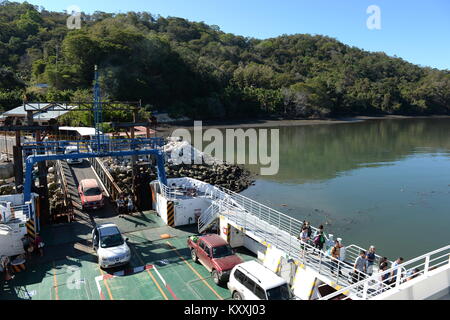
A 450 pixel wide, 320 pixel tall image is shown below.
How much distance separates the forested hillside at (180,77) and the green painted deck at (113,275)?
4927cm

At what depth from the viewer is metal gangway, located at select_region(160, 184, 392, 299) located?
10627 millimetres

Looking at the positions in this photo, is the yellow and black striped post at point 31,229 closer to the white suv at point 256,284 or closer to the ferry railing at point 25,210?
the ferry railing at point 25,210

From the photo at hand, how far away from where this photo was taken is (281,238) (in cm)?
1362

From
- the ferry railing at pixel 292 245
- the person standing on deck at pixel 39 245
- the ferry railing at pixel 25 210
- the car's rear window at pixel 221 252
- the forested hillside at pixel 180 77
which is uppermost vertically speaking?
the forested hillside at pixel 180 77

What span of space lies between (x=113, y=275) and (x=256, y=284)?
6129mm

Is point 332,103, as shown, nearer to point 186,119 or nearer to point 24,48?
point 186,119

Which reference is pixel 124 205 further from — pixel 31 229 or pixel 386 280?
pixel 386 280

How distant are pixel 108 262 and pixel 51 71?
66.1 meters

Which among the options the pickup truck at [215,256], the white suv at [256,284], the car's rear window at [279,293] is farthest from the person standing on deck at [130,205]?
the car's rear window at [279,293]

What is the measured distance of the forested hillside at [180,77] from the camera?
2884 inches

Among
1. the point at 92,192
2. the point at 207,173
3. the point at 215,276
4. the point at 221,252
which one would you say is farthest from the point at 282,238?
the point at 207,173

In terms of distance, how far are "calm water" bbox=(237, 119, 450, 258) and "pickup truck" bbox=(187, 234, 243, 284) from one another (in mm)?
10850

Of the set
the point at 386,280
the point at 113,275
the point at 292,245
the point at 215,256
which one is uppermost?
the point at 386,280

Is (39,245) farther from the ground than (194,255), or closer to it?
farther from the ground
